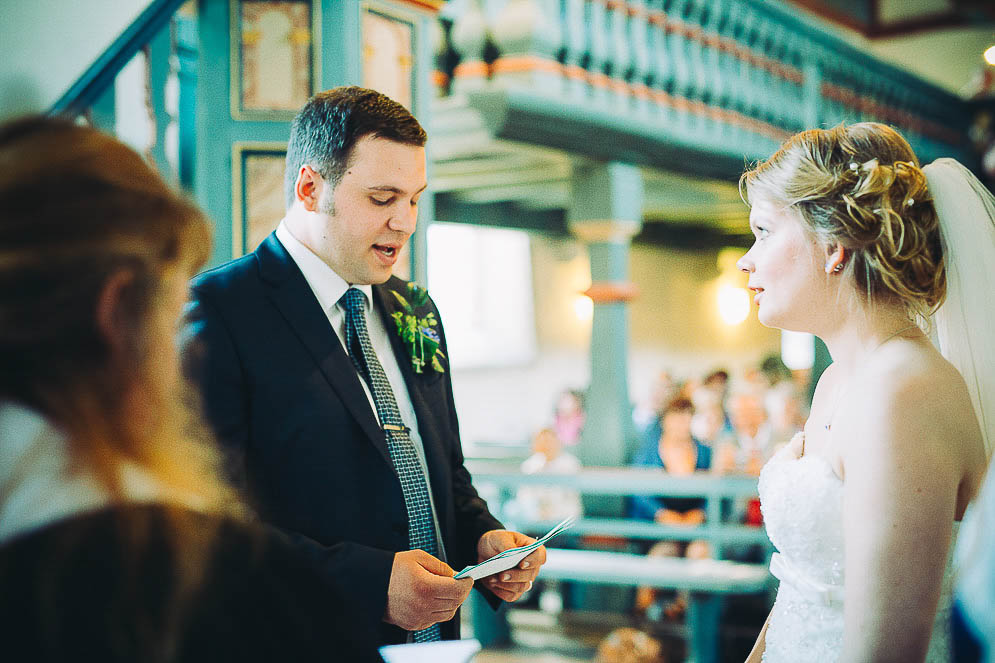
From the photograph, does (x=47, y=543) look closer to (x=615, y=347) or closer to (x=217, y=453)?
(x=217, y=453)

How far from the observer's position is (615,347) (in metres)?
6.29

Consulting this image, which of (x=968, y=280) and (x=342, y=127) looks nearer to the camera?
(x=968, y=280)

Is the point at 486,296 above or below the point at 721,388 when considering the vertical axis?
above

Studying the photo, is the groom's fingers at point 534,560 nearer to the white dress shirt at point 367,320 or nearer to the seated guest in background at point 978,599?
the white dress shirt at point 367,320

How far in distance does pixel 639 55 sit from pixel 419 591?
508 centimetres

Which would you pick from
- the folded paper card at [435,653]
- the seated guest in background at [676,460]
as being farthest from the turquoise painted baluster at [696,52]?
the folded paper card at [435,653]

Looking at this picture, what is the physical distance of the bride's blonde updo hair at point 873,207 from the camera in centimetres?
161

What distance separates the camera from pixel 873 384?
1.48 m

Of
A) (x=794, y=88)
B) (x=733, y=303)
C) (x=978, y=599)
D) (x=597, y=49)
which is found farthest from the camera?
(x=733, y=303)

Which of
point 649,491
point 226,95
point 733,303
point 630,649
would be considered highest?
point 226,95

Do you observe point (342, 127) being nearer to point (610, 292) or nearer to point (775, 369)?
point (610, 292)

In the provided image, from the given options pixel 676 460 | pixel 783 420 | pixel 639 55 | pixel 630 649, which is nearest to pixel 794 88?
pixel 639 55

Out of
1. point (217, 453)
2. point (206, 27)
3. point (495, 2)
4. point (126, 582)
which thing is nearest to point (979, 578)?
point (126, 582)

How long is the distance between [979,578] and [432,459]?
131cm
